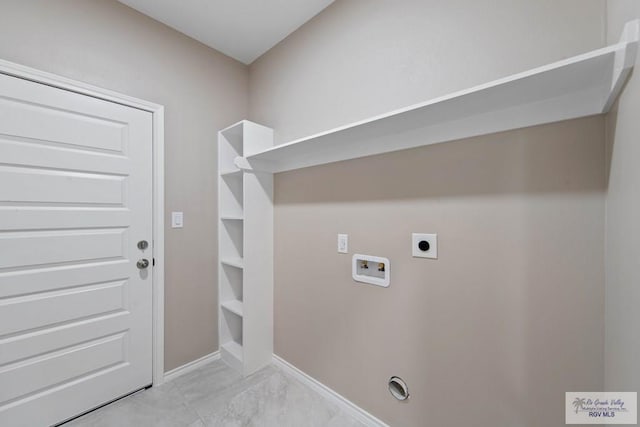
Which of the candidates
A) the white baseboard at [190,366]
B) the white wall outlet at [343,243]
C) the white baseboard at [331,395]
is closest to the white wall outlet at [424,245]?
the white wall outlet at [343,243]

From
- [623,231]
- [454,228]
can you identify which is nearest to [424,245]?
[454,228]

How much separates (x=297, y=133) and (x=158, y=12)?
1252mm

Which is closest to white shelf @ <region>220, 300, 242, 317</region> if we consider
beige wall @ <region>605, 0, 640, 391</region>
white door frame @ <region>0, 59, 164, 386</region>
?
white door frame @ <region>0, 59, 164, 386</region>

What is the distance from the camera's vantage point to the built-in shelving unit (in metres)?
1.91

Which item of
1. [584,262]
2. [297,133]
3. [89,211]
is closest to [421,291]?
[584,262]

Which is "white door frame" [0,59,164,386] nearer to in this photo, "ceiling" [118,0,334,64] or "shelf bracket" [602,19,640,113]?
"ceiling" [118,0,334,64]

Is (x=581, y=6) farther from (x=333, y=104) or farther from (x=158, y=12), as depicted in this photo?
(x=158, y=12)

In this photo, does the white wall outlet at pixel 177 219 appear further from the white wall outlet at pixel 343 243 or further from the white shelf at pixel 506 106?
the white wall outlet at pixel 343 243

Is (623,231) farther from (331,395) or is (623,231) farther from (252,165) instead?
(252,165)

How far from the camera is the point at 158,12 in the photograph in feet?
5.70

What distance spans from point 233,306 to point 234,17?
2.21 m

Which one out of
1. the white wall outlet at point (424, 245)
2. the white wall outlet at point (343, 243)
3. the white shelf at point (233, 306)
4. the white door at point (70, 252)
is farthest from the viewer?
the white shelf at point (233, 306)

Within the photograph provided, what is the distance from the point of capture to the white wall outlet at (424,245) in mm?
1224

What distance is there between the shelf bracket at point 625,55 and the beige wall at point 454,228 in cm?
22
